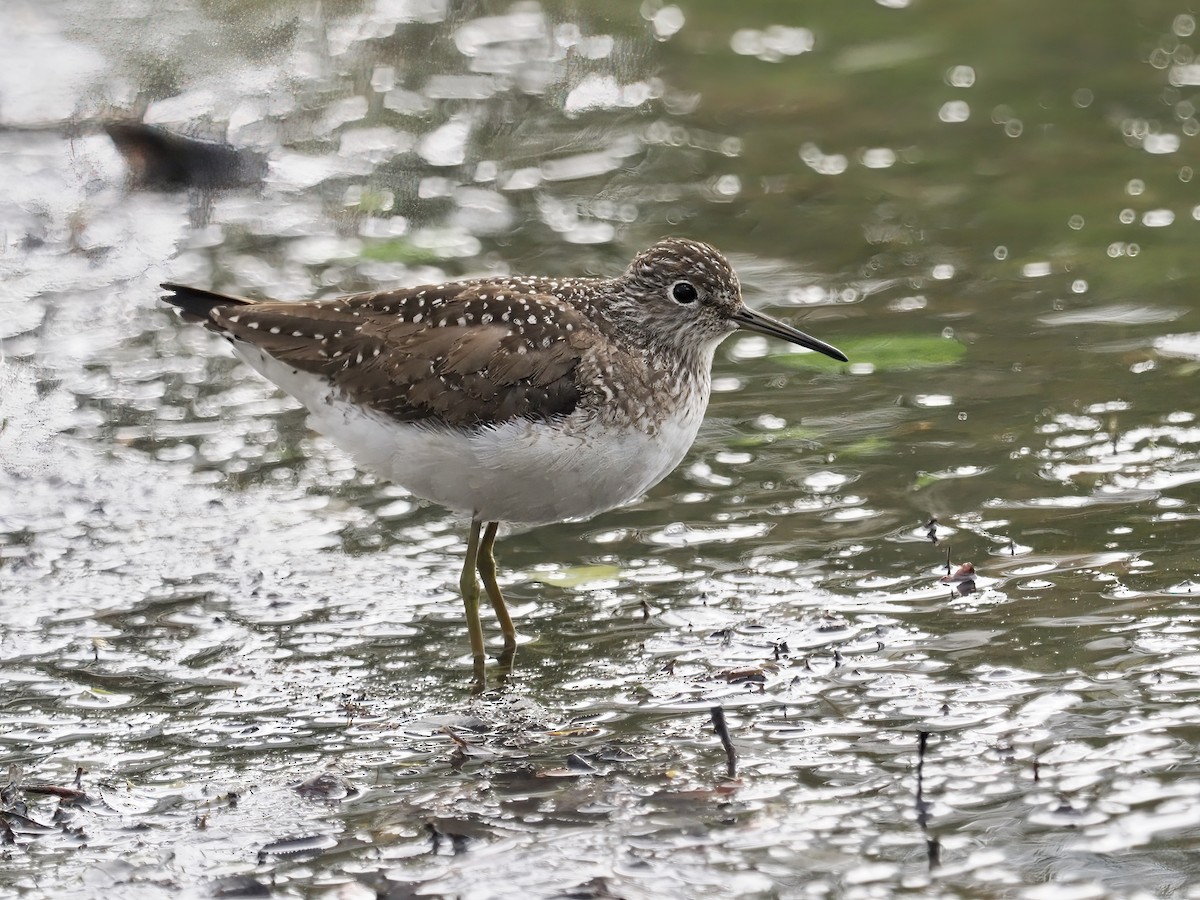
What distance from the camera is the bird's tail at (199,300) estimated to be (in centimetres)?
832

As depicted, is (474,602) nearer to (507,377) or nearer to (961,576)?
(507,377)

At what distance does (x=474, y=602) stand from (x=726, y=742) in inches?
72.0

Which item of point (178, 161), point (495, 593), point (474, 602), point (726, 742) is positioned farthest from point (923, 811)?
point (178, 161)

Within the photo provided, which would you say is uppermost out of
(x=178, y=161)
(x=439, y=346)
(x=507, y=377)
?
(x=178, y=161)

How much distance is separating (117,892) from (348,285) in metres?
6.52

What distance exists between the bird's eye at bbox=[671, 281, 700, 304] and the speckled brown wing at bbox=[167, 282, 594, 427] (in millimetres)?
500

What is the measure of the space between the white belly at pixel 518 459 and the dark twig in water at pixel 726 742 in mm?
1413

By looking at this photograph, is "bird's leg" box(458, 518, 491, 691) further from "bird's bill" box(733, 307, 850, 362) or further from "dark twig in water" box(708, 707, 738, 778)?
"bird's bill" box(733, 307, 850, 362)

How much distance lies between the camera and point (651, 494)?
9172 mm

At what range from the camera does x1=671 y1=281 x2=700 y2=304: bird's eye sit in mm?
8000

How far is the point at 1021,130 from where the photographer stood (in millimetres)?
13852

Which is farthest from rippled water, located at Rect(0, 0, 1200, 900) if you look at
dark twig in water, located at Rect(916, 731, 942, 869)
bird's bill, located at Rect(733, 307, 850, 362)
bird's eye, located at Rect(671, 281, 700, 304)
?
bird's eye, located at Rect(671, 281, 700, 304)

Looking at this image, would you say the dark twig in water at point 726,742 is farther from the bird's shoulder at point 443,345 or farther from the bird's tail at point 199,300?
the bird's tail at point 199,300

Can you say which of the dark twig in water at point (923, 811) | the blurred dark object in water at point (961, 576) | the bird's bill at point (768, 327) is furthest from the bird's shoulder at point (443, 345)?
the dark twig in water at point (923, 811)
